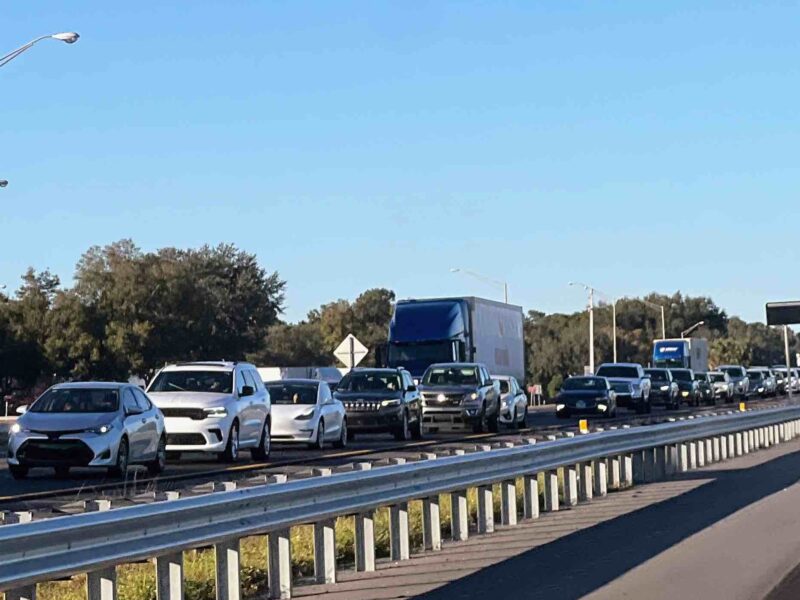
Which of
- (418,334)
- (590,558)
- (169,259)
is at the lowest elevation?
(590,558)

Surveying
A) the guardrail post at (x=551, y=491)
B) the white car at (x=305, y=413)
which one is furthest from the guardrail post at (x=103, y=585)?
the white car at (x=305, y=413)

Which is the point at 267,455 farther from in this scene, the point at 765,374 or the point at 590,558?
the point at 765,374

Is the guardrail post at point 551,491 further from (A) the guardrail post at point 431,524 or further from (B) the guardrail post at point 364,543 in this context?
(B) the guardrail post at point 364,543

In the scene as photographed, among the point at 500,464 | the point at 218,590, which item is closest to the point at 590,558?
the point at 500,464

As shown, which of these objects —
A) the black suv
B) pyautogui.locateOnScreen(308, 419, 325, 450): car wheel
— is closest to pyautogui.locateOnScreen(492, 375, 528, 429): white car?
the black suv

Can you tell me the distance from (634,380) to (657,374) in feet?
20.4

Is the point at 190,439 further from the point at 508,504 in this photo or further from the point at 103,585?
the point at 103,585

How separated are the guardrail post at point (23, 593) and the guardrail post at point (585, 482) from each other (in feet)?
37.4

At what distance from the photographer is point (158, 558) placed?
10.0 m

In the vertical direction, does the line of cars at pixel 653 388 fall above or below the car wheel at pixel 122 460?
above

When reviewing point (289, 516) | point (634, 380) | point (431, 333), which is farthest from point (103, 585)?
→ point (634, 380)

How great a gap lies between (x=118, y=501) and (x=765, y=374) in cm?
8375

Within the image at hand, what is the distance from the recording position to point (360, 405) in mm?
36781

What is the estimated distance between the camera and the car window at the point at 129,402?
78.4ft
